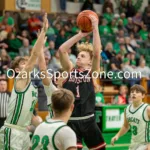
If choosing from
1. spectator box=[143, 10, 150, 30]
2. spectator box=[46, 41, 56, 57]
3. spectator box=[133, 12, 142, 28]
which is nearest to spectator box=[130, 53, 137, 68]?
spectator box=[133, 12, 142, 28]

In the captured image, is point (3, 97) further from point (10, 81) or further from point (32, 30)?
point (32, 30)

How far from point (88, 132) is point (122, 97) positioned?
27.8 feet

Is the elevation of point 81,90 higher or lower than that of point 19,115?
higher

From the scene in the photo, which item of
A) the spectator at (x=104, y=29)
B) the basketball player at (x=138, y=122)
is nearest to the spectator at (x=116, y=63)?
the spectator at (x=104, y=29)

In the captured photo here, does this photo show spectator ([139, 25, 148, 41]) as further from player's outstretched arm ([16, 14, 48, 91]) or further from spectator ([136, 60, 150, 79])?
player's outstretched arm ([16, 14, 48, 91])

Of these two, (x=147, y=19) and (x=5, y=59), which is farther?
(x=147, y=19)

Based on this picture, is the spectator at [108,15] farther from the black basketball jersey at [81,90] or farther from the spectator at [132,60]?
the black basketball jersey at [81,90]

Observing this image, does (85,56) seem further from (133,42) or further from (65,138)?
(133,42)

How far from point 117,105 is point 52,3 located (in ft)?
22.9

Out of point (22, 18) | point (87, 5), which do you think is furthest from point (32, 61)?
point (87, 5)

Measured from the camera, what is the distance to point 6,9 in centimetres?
1858

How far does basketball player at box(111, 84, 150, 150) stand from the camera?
820 cm

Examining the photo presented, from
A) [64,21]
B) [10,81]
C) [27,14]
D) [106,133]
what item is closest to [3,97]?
[10,81]

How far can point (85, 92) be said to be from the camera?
710 cm
